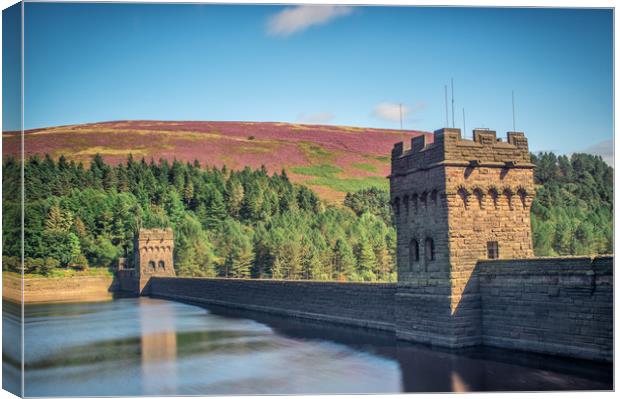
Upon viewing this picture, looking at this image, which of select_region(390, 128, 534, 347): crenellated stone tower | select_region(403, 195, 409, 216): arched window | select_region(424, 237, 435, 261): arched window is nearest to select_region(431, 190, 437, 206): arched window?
select_region(390, 128, 534, 347): crenellated stone tower

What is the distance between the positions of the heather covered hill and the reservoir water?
81513 mm

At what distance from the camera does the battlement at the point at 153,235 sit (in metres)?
62.3

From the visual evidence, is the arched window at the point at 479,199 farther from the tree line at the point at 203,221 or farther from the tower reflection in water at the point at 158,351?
the tree line at the point at 203,221

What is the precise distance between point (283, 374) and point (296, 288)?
530 inches

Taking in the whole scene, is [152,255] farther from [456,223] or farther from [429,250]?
[456,223]

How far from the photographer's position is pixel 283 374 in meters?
19.3

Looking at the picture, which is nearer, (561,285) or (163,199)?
(561,285)

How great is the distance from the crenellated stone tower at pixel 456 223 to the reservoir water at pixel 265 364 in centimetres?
100

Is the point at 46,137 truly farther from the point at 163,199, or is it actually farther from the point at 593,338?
the point at 593,338

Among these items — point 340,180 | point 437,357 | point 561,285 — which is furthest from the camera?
point 340,180

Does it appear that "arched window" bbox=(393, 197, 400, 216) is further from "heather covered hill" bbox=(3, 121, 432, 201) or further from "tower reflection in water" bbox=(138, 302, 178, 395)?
"heather covered hill" bbox=(3, 121, 432, 201)

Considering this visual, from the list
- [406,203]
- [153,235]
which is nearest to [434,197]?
[406,203]

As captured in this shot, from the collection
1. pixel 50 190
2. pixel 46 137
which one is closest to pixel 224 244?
pixel 50 190

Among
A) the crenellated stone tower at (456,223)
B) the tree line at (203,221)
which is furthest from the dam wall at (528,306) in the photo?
the tree line at (203,221)
